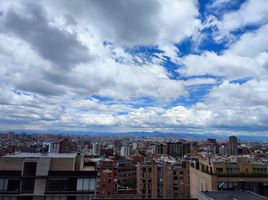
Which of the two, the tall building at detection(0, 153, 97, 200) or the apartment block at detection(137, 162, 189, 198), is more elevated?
the tall building at detection(0, 153, 97, 200)

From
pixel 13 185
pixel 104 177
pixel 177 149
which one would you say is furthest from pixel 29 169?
pixel 177 149

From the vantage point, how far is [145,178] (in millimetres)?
77688

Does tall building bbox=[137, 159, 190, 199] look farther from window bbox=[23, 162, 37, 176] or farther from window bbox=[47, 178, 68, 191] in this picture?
window bbox=[23, 162, 37, 176]

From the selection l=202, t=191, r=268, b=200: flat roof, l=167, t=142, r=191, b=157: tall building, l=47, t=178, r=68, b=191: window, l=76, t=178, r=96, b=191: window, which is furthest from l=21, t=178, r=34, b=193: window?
l=167, t=142, r=191, b=157: tall building

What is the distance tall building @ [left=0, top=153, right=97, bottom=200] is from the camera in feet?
87.4

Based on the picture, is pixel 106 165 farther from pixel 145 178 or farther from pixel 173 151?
pixel 173 151

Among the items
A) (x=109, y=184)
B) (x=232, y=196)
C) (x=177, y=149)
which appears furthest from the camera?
(x=177, y=149)

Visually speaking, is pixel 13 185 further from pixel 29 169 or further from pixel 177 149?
pixel 177 149

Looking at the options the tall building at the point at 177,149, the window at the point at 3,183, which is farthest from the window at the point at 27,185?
the tall building at the point at 177,149

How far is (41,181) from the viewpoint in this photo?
27078mm

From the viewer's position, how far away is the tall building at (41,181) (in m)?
26.6

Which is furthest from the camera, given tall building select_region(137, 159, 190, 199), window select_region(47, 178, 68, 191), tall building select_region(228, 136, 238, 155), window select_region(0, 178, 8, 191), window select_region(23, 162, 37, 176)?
tall building select_region(228, 136, 238, 155)

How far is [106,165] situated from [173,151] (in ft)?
353

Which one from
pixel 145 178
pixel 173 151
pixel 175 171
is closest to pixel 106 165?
pixel 145 178
